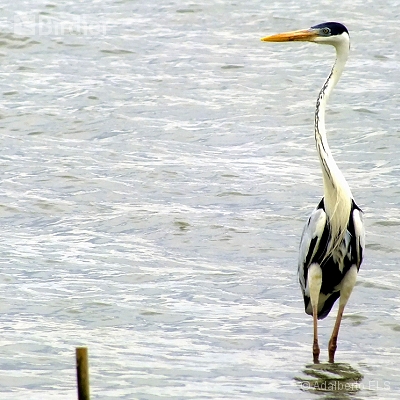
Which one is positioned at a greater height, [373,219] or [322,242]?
[322,242]

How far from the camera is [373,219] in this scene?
1035 centimetres

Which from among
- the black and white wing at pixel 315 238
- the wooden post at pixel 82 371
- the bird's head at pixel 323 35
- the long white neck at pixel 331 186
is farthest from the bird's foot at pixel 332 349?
the wooden post at pixel 82 371

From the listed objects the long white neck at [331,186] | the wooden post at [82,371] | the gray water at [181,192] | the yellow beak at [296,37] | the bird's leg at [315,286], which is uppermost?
the yellow beak at [296,37]

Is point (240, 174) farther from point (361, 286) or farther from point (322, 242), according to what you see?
point (322, 242)

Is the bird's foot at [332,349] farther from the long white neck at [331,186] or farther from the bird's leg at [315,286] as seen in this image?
the long white neck at [331,186]

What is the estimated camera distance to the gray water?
6.93 metres

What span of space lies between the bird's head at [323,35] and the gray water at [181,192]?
1992mm

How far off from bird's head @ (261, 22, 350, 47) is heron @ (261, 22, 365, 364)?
266 millimetres

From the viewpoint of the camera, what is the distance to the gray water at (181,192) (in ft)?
22.7

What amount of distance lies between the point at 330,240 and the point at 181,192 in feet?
13.7

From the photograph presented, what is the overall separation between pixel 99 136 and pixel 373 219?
4.10 metres

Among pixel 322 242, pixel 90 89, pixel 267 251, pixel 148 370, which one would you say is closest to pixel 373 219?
pixel 267 251

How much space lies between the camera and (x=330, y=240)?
7.11m

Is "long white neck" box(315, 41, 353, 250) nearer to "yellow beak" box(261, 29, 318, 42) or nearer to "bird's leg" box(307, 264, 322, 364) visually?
"bird's leg" box(307, 264, 322, 364)
